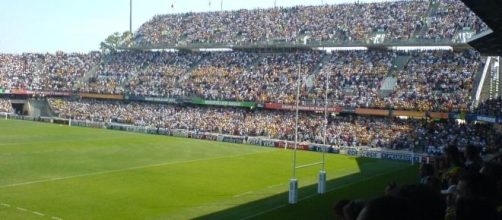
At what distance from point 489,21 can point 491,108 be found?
25049mm

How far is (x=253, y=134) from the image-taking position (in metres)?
49.6

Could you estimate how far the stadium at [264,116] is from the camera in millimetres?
18266

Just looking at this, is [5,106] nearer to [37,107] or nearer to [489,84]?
[37,107]

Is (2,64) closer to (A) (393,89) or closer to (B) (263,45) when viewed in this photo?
(B) (263,45)

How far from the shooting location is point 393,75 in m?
49.3

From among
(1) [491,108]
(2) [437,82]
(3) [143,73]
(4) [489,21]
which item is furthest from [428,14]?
(4) [489,21]

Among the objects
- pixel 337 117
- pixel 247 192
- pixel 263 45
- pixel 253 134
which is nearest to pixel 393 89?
pixel 337 117

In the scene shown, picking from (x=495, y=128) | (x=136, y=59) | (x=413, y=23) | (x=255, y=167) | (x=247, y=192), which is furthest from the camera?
(x=136, y=59)

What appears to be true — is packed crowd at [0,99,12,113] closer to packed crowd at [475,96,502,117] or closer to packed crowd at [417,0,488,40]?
packed crowd at [417,0,488,40]

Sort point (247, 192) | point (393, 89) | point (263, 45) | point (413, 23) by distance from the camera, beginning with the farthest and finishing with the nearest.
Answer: point (263, 45) < point (413, 23) < point (393, 89) < point (247, 192)

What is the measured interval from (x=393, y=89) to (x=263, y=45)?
58.1ft

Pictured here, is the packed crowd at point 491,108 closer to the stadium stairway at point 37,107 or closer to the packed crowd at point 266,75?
the packed crowd at point 266,75

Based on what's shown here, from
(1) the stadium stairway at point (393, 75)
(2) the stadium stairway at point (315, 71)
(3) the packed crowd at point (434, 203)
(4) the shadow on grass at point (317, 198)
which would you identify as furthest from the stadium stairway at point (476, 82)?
(3) the packed crowd at point (434, 203)

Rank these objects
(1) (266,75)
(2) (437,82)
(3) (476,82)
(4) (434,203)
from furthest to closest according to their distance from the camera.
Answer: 1. (1) (266,75)
2. (2) (437,82)
3. (3) (476,82)
4. (4) (434,203)
